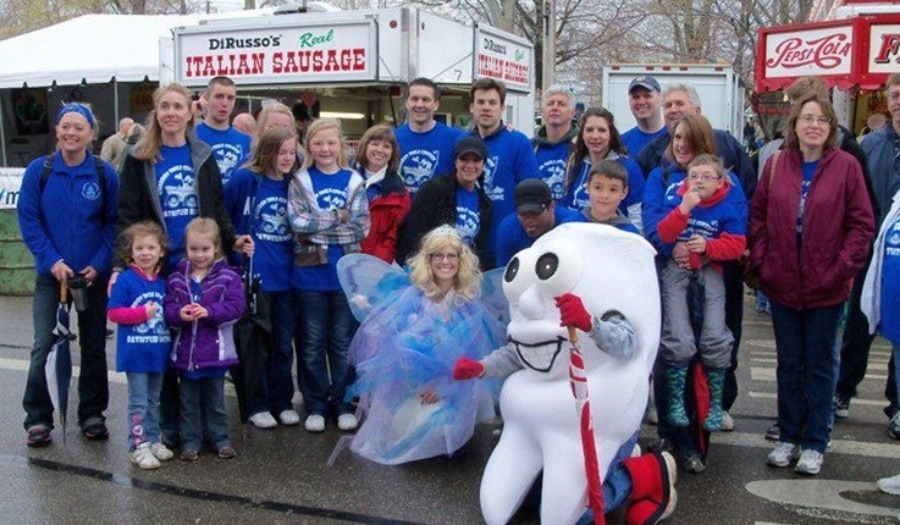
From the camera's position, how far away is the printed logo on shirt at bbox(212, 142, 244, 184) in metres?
6.36

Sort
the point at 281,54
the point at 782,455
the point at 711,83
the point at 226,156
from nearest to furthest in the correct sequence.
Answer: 1. the point at 782,455
2. the point at 226,156
3. the point at 281,54
4. the point at 711,83

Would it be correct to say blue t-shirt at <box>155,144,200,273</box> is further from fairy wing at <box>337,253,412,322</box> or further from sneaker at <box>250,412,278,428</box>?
sneaker at <box>250,412,278,428</box>

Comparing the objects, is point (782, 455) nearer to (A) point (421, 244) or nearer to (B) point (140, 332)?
(A) point (421, 244)

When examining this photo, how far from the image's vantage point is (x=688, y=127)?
16.6 ft

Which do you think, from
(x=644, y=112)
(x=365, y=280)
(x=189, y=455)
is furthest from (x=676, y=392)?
(x=189, y=455)

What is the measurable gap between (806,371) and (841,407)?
128 cm

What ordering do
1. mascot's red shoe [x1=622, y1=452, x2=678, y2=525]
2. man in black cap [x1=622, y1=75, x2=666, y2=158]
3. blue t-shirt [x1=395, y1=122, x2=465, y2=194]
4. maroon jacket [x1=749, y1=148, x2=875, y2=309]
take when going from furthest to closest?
blue t-shirt [x1=395, y1=122, x2=465, y2=194], man in black cap [x1=622, y1=75, x2=666, y2=158], maroon jacket [x1=749, y1=148, x2=875, y2=309], mascot's red shoe [x1=622, y1=452, x2=678, y2=525]

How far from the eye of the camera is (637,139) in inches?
253

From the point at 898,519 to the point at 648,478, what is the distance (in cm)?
119

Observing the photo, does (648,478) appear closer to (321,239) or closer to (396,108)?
(321,239)

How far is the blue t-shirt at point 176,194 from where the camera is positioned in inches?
215

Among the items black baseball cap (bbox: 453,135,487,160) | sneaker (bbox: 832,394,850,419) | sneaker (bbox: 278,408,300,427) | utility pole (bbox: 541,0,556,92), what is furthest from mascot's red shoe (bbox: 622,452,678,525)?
utility pole (bbox: 541,0,556,92)

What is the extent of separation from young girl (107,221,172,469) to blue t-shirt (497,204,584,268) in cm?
179

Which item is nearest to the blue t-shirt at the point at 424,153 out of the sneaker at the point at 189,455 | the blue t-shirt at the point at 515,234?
the blue t-shirt at the point at 515,234
